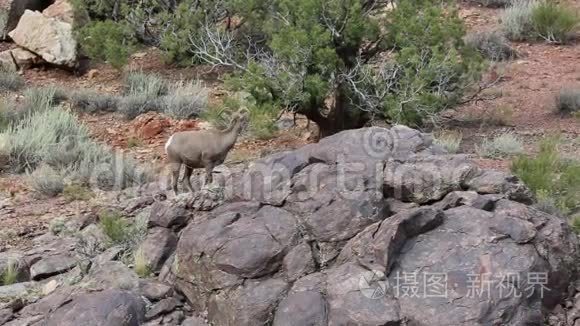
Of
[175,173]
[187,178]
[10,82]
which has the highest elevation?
[175,173]

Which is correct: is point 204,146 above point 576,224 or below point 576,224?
above

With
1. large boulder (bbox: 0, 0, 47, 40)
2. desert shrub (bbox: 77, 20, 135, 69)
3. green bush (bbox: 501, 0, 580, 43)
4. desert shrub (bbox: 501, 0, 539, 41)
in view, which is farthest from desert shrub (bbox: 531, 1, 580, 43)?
large boulder (bbox: 0, 0, 47, 40)

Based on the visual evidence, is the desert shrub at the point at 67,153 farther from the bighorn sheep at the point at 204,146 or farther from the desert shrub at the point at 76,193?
the bighorn sheep at the point at 204,146

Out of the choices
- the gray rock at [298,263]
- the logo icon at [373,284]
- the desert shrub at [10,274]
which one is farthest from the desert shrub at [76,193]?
the logo icon at [373,284]

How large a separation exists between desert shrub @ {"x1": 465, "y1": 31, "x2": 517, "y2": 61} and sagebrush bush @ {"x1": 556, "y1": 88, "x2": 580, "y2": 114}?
87.0 inches

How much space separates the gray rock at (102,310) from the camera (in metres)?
6.10

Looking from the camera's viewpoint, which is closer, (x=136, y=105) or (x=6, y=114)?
(x=6, y=114)

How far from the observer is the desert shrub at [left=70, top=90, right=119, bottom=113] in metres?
12.9

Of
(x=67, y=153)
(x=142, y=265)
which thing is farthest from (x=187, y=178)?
(x=67, y=153)

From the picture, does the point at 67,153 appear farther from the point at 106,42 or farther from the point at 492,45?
the point at 492,45

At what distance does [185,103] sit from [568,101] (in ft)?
17.2

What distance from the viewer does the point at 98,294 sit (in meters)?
6.33

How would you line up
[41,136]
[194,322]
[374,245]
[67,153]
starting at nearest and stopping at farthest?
[374,245], [194,322], [67,153], [41,136]

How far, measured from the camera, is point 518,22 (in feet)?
50.8
